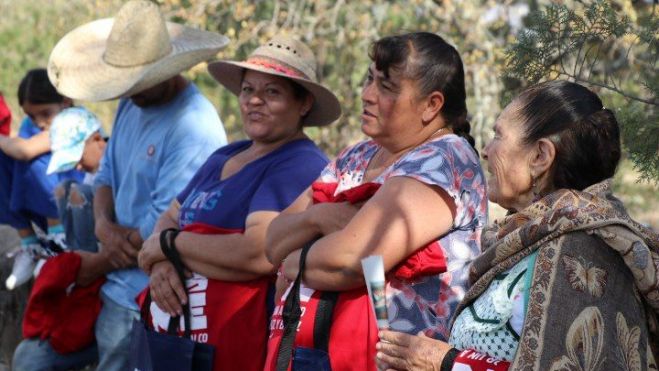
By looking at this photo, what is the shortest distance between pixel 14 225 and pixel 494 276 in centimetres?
412

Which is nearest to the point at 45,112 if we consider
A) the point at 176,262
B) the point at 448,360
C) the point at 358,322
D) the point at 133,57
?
the point at 133,57

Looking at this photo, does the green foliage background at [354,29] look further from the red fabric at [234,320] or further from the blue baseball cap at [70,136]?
the red fabric at [234,320]

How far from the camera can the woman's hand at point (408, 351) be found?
2748 mm

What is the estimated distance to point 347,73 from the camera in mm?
9227

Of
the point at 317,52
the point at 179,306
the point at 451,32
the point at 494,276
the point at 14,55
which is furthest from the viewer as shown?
the point at 14,55

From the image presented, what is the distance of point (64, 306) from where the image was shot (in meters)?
5.13

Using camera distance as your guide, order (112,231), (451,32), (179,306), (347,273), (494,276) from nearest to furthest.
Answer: (494,276), (347,273), (179,306), (112,231), (451,32)

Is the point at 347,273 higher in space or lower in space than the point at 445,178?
lower

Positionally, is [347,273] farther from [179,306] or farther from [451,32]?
[451,32]

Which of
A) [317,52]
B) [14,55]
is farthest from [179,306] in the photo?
[14,55]

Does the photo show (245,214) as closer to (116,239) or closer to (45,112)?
(116,239)

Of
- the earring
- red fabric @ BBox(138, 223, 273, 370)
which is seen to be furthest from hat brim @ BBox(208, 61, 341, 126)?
the earring

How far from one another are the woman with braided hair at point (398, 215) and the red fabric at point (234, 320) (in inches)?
21.3

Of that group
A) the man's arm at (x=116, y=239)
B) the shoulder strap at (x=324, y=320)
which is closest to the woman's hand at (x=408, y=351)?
the shoulder strap at (x=324, y=320)
